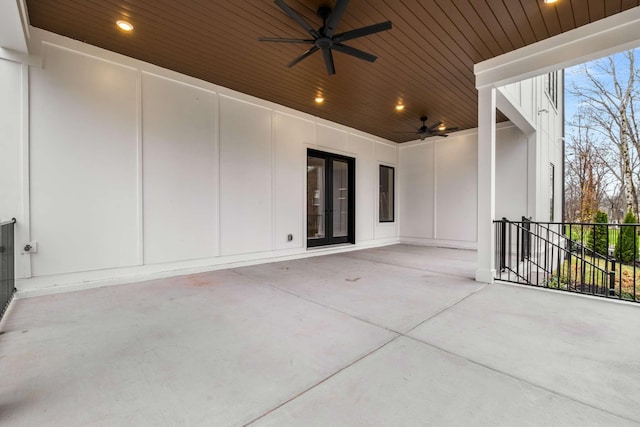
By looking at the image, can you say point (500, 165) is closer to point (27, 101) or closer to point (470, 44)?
point (470, 44)

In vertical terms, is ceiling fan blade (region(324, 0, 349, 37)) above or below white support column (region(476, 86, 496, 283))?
above

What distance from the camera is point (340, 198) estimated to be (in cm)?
744

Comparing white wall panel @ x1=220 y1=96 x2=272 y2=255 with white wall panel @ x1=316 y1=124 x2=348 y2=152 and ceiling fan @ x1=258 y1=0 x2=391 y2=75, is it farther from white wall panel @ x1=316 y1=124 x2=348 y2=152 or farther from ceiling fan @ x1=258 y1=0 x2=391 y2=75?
ceiling fan @ x1=258 y1=0 x2=391 y2=75

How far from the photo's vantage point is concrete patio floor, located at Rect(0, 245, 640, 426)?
1.48 m

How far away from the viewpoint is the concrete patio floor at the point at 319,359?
1478 millimetres

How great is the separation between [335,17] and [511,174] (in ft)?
20.3

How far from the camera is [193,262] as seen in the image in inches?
186

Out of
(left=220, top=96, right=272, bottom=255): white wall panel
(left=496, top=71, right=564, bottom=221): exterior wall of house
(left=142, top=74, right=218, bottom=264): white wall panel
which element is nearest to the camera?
(left=142, top=74, right=218, bottom=264): white wall panel

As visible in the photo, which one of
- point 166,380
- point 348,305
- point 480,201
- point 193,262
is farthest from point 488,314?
point 193,262

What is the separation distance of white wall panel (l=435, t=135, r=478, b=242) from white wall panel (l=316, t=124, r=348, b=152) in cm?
287

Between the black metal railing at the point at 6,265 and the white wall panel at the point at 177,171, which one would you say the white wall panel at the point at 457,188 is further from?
the black metal railing at the point at 6,265

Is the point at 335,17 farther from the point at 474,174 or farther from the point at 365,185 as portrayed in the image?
the point at 474,174

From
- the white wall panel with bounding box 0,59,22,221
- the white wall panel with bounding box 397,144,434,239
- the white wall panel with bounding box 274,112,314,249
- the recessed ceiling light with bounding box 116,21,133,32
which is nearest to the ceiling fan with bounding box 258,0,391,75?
the recessed ceiling light with bounding box 116,21,133,32

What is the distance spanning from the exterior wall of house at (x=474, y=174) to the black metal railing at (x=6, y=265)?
726 cm
